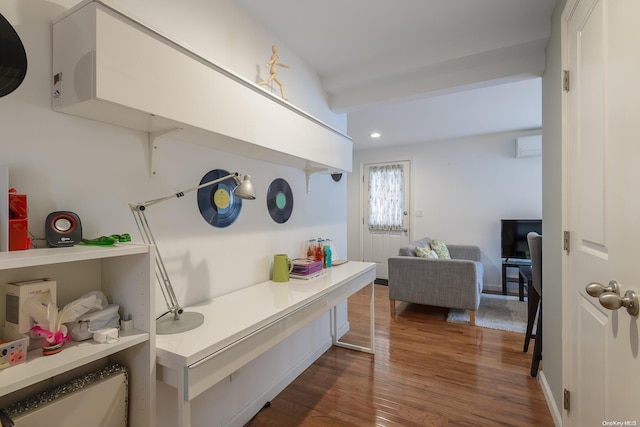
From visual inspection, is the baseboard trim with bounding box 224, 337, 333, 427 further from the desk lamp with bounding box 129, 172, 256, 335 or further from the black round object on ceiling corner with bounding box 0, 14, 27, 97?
the black round object on ceiling corner with bounding box 0, 14, 27, 97

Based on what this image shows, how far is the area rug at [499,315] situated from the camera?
3318mm

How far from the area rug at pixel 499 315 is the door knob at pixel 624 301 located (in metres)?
2.72

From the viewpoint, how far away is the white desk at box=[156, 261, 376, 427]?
104 centimetres

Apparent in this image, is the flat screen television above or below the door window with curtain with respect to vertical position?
below

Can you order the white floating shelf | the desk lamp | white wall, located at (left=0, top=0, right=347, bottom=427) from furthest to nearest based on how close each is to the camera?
1. the desk lamp
2. white wall, located at (left=0, top=0, right=347, bottom=427)
3. the white floating shelf

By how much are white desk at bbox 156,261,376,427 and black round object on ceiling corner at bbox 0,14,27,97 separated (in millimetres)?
960

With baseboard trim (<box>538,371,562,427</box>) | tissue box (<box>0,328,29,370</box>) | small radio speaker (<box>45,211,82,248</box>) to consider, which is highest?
small radio speaker (<box>45,211,82,248</box>)

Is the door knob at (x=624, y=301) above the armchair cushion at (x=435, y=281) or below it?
above

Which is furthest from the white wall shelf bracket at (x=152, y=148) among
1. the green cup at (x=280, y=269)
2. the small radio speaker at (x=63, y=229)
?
the green cup at (x=280, y=269)

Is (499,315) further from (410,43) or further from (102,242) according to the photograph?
(102,242)

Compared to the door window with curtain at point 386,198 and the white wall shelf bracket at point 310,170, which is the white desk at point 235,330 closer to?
the white wall shelf bracket at point 310,170

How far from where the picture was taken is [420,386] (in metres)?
2.19

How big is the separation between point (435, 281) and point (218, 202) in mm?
2727

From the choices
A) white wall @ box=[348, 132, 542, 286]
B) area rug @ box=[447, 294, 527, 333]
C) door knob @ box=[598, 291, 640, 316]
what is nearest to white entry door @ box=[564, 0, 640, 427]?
door knob @ box=[598, 291, 640, 316]
